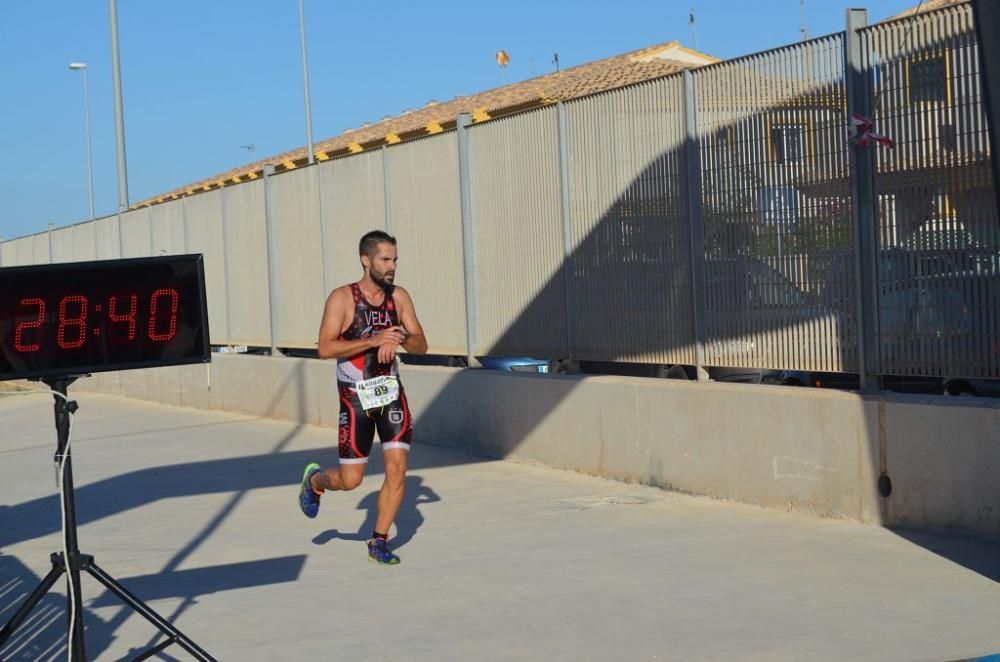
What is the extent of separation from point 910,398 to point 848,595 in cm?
190

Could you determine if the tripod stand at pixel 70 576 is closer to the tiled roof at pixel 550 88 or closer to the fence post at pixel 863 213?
the fence post at pixel 863 213

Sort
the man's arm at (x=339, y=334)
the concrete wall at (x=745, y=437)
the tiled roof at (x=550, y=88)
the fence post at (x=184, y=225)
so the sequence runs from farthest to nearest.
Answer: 1. the tiled roof at (x=550, y=88)
2. the fence post at (x=184, y=225)
3. the man's arm at (x=339, y=334)
4. the concrete wall at (x=745, y=437)

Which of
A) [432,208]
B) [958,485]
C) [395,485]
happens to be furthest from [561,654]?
[432,208]

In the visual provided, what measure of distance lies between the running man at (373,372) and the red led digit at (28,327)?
2.83 metres

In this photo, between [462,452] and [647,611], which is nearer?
[647,611]

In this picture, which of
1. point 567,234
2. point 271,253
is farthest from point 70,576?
point 271,253

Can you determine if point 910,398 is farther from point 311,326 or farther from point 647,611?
point 311,326

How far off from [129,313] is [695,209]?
5575 millimetres

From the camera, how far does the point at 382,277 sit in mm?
8430

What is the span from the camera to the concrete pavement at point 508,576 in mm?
6367

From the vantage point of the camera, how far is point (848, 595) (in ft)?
22.9

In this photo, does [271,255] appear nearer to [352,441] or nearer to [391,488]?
[352,441]

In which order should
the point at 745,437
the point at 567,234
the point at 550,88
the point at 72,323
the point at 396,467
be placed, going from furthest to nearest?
the point at 550,88 < the point at 567,234 < the point at 745,437 < the point at 396,467 < the point at 72,323

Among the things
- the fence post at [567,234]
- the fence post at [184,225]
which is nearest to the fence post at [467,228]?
the fence post at [567,234]
